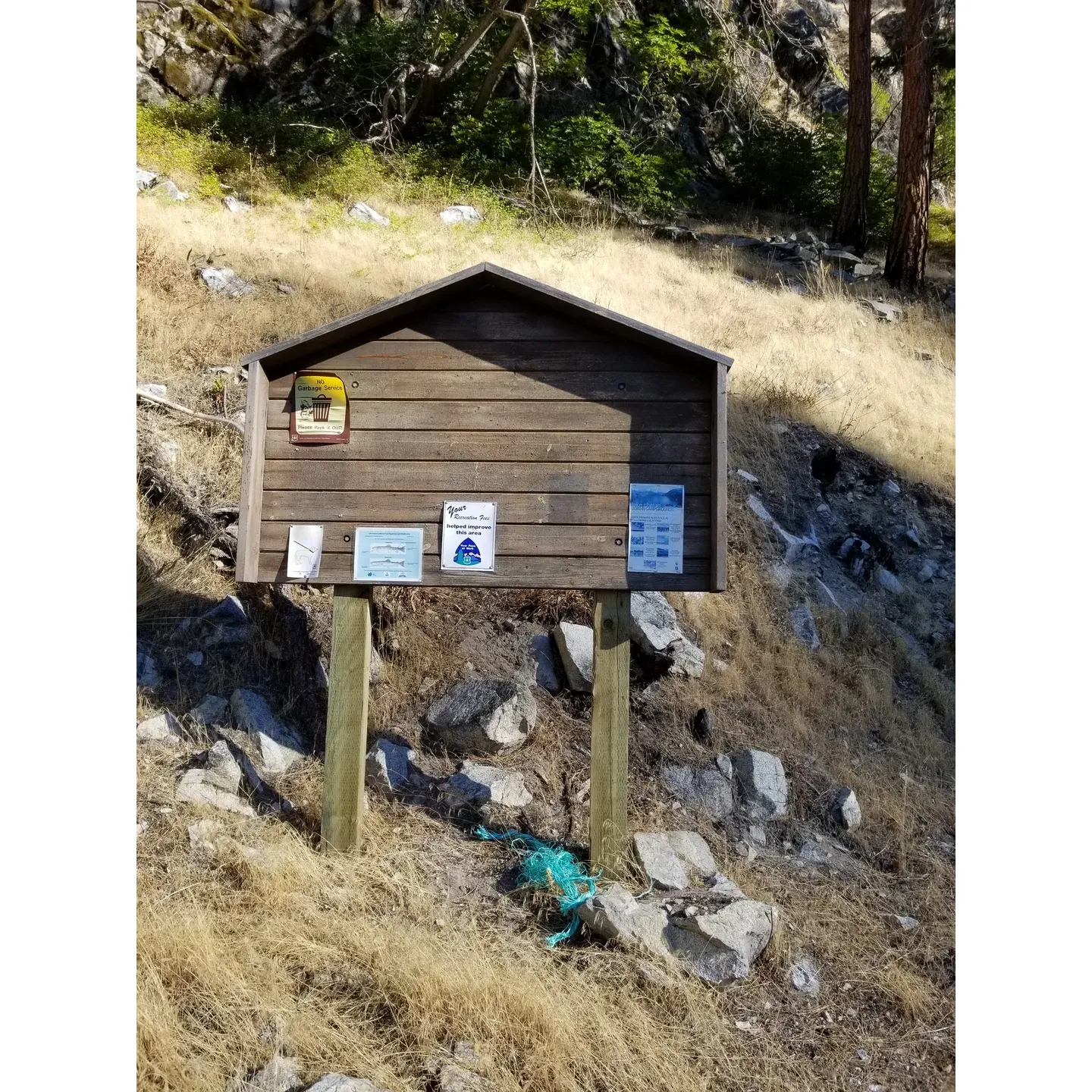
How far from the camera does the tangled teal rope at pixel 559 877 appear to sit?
4.10m

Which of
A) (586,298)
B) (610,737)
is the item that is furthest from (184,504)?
(586,298)

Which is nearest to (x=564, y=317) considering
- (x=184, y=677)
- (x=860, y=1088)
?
(x=184, y=677)

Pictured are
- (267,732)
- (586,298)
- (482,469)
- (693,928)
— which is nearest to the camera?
(693,928)

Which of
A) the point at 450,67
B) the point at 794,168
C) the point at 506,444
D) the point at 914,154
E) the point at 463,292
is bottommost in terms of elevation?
the point at 506,444

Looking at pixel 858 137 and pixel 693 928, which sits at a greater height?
pixel 858 137

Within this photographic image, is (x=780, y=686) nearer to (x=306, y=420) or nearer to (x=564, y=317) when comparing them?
(x=564, y=317)

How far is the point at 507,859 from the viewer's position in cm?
462

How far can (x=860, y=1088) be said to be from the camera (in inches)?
137

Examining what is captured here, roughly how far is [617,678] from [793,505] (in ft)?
14.5

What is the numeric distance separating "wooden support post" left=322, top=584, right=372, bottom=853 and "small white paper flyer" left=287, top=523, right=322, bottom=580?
0.16 metres

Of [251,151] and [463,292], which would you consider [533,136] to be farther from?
[463,292]

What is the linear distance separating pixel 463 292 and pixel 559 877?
9.06 feet

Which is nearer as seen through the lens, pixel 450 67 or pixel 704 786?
pixel 704 786

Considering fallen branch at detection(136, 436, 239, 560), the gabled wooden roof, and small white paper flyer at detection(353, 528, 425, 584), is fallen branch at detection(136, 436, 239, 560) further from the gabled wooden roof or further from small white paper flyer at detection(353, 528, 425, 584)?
small white paper flyer at detection(353, 528, 425, 584)
